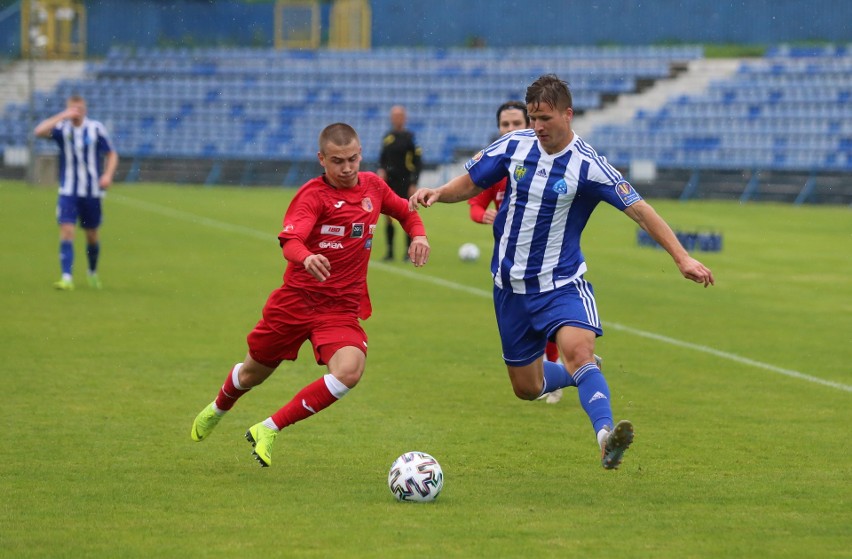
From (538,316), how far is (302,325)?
124cm

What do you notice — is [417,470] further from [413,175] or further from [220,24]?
[220,24]

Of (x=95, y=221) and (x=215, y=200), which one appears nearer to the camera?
(x=95, y=221)

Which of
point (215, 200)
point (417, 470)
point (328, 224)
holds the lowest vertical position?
point (215, 200)

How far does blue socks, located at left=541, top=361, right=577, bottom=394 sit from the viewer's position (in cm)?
751

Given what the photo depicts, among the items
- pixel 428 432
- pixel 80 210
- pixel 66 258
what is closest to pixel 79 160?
pixel 80 210

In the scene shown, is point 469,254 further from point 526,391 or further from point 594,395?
point 594,395

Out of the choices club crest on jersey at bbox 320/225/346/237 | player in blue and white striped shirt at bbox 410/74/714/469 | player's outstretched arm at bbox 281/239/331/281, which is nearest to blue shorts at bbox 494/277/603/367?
player in blue and white striped shirt at bbox 410/74/714/469

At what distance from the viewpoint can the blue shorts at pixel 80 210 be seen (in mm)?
15539

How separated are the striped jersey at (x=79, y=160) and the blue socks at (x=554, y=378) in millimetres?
9189

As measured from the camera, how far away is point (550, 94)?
6.59 m

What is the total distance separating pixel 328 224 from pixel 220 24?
152 feet

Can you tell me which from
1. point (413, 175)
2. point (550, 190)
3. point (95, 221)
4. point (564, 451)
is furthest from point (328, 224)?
point (413, 175)

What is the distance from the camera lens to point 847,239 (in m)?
22.8

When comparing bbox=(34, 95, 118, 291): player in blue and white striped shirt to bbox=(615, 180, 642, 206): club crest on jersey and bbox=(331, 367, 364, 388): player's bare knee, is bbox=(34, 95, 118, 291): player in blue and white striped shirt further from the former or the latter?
bbox=(615, 180, 642, 206): club crest on jersey
